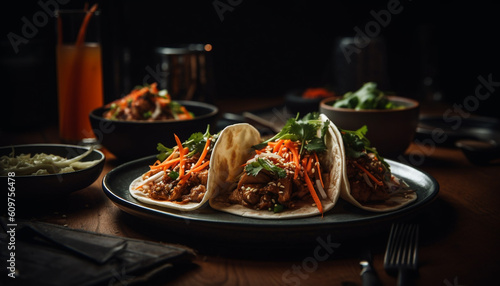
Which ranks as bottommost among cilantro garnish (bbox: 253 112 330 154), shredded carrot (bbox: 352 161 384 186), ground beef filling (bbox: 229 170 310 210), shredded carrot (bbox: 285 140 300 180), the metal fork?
the metal fork

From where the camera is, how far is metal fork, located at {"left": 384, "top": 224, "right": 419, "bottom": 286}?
1465 millimetres

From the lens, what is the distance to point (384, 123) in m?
2.63

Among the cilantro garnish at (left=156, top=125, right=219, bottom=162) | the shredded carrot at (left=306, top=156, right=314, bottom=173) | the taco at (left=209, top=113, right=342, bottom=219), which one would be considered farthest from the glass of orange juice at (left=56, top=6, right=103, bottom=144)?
the shredded carrot at (left=306, top=156, right=314, bottom=173)

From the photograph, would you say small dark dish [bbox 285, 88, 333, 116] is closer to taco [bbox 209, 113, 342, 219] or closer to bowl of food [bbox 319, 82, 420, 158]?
bowl of food [bbox 319, 82, 420, 158]

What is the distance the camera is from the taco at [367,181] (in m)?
1.92

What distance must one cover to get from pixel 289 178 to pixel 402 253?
1.78 feet

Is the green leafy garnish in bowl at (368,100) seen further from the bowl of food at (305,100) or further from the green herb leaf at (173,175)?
the green herb leaf at (173,175)

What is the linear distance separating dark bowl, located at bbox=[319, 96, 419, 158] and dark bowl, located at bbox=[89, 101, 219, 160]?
75cm

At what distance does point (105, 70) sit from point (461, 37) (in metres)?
3.85

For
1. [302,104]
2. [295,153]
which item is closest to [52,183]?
[295,153]

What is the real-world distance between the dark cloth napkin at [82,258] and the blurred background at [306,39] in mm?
3234

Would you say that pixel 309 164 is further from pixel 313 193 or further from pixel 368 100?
pixel 368 100

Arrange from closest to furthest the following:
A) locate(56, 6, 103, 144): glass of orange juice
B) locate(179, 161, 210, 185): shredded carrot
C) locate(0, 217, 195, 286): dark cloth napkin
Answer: locate(0, 217, 195, 286): dark cloth napkin
locate(179, 161, 210, 185): shredded carrot
locate(56, 6, 103, 144): glass of orange juice

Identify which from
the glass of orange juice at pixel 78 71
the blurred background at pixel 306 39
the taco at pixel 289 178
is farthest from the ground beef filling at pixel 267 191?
the blurred background at pixel 306 39
